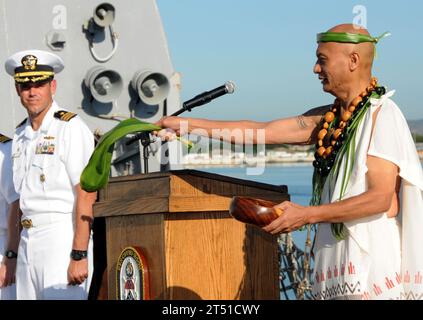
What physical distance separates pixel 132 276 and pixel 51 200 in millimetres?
821

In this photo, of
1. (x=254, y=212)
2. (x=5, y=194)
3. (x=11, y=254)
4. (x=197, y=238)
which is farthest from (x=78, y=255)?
(x=254, y=212)

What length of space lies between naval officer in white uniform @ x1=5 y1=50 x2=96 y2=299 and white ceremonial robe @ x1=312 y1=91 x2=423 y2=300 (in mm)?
1510

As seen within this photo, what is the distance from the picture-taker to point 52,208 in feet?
15.5

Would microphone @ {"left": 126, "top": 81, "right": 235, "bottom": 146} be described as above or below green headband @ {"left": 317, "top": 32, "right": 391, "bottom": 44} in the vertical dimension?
below

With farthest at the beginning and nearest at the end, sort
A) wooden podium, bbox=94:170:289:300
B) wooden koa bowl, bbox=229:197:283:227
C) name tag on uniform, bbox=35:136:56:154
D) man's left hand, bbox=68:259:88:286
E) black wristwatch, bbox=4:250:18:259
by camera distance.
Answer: black wristwatch, bbox=4:250:18:259, name tag on uniform, bbox=35:136:56:154, man's left hand, bbox=68:259:88:286, wooden podium, bbox=94:170:289:300, wooden koa bowl, bbox=229:197:283:227

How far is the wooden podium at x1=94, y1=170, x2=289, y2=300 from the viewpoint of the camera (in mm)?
3885

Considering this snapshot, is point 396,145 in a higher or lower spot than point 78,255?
higher

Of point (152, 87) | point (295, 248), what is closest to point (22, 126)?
point (295, 248)

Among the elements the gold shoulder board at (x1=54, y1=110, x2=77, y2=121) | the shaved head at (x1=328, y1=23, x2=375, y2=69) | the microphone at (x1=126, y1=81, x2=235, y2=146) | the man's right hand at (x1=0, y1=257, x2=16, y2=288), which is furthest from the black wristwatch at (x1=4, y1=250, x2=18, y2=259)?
the shaved head at (x1=328, y1=23, x2=375, y2=69)

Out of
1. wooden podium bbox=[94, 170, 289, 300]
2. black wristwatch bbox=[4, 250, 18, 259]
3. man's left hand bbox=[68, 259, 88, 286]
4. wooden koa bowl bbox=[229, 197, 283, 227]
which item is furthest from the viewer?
black wristwatch bbox=[4, 250, 18, 259]

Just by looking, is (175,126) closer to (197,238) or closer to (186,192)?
(186,192)

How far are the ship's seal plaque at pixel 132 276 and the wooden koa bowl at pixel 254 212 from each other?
2.35 ft

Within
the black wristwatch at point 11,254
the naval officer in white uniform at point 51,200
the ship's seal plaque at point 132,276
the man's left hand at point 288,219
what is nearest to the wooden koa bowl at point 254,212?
the man's left hand at point 288,219

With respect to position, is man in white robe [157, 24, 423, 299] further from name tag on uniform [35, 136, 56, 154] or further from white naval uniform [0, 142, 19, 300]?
white naval uniform [0, 142, 19, 300]
